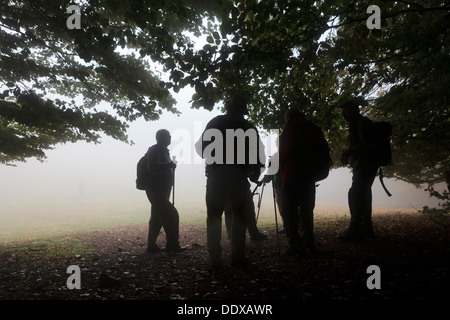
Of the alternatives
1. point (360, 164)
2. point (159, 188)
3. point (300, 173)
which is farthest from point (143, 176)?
A: point (360, 164)

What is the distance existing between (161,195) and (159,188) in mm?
169

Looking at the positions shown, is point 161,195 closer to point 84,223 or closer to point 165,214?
point 165,214

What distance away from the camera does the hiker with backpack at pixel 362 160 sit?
15.3 feet

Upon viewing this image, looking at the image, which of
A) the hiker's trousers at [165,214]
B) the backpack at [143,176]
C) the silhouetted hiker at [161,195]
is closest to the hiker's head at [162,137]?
the silhouetted hiker at [161,195]

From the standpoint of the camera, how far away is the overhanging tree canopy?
14.4ft

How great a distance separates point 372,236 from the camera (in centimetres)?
504

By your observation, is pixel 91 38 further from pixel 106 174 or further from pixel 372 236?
pixel 106 174

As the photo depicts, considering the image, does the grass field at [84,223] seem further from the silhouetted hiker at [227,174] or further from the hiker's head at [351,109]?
the silhouetted hiker at [227,174]

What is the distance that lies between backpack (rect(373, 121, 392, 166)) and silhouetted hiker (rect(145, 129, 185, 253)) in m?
4.41

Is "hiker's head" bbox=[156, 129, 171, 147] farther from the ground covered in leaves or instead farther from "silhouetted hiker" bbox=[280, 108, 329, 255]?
"silhouetted hiker" bbox=[280, 108, 329, 255]

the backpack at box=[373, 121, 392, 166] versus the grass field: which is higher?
the backpack at box=[373, 121, 392, 166]

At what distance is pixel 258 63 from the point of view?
4.59 m

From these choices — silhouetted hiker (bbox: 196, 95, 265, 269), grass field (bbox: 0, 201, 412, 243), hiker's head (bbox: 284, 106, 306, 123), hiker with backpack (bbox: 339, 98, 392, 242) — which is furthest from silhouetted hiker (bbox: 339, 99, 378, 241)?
grass field (bbox: 0, 201, 412, 243)

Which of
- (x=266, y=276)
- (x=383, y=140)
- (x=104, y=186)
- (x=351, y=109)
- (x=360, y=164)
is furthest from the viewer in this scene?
(x=104, y=186)
